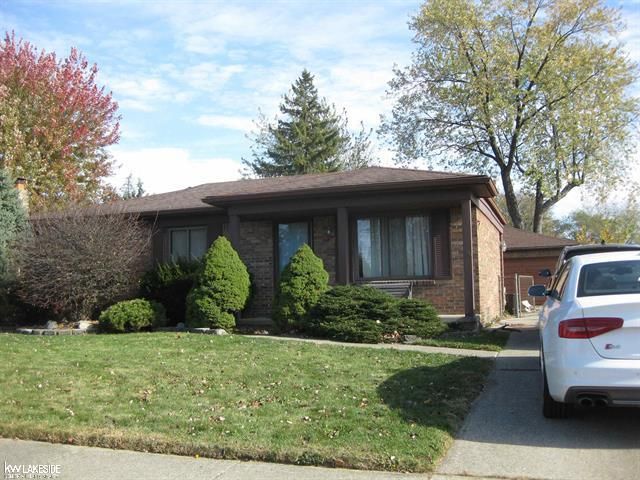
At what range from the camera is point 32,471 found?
5004 millimetres

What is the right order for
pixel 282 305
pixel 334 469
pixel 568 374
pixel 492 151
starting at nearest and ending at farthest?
pixel 334 469 < pixel 568 374 < pixel 282 305 < pixel 492 151

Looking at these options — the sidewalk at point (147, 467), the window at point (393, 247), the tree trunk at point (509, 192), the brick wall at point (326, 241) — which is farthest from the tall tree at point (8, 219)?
the tree trunk at point (509, 192)

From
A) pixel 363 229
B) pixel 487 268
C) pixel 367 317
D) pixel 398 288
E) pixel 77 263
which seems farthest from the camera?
pixel 487 268

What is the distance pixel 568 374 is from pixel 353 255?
1013 centimetres

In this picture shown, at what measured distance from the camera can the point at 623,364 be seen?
518cm

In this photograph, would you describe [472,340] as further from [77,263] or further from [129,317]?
[77,263]

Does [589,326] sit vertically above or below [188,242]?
below

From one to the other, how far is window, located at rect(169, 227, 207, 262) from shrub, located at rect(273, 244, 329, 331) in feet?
15.9

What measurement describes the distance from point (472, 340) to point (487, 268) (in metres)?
5.31

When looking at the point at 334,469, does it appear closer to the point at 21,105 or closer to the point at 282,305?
the point at 282,305

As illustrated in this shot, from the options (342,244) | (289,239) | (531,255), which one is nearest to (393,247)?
(342,244)

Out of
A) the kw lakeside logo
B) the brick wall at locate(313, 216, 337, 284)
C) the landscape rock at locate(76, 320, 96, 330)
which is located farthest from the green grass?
the kw lakeside logo

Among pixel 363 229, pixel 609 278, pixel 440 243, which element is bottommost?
pixel 609 278

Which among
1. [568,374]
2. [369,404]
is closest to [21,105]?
Answer: [369,404]
